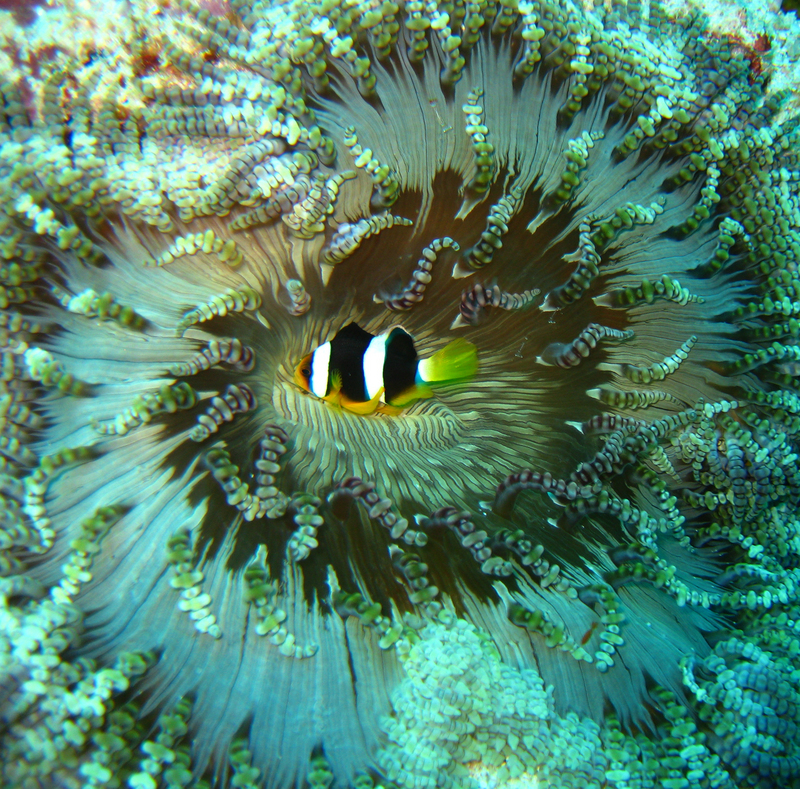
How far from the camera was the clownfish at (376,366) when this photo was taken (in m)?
1.71

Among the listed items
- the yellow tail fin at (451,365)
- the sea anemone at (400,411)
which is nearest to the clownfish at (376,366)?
the yellow tail fin at (451,365)

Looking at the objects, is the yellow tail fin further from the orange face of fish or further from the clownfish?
the orange face of fish

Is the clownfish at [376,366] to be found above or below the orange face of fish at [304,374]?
above

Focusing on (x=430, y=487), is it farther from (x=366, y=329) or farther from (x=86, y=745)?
(x=86, y=745)

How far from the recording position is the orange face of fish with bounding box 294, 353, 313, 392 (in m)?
1.73

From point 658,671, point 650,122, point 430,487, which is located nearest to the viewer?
point 658,671

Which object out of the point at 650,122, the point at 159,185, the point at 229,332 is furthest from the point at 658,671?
the point at 159,185

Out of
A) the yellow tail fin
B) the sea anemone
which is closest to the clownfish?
the yellow tail fin

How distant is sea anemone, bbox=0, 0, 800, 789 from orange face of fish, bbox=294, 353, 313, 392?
0.08 metres

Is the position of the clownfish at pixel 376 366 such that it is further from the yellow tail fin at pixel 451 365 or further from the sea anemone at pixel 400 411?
the sea anemone at pixel 400 411

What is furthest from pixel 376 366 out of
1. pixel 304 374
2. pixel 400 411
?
pixel 400 411

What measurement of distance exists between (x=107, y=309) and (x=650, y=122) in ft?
5.53

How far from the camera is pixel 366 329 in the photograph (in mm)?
1950

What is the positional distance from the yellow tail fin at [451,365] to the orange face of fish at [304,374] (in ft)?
1.14
